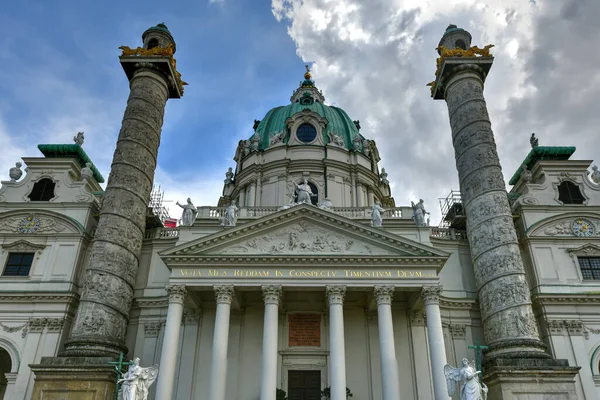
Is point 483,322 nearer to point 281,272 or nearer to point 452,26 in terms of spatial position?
point 281,272

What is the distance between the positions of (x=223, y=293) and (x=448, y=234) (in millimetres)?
12961

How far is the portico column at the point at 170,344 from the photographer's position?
63.4 ft

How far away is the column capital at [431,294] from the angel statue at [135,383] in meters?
11.7

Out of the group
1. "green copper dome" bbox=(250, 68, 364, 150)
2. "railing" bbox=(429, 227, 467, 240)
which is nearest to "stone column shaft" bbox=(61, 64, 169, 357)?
"green copper dome" bbox=(250, 68, 364, 150)

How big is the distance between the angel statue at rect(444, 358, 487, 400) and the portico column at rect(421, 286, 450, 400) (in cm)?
187

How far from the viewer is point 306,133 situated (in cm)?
3659

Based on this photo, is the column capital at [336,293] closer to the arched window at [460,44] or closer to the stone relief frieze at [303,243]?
the stone relief frieze at [303,243]

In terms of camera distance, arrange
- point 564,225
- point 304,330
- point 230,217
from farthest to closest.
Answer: point 564,225
point 230,217
point 304,330

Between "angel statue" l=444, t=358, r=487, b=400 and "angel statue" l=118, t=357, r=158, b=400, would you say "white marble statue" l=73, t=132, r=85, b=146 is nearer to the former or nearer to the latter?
"angel statue" l=118, t=357, r=158, b=400

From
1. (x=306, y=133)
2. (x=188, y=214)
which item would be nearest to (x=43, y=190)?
(x=188, y=214)

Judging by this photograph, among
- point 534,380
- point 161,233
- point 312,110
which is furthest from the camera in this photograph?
point 312,110

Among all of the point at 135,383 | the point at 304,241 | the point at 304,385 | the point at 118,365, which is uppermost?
the point at 304,241

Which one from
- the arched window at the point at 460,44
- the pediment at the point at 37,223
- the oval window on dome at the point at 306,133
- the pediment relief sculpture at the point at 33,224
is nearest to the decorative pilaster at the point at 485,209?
the arched window at the point at 460,44

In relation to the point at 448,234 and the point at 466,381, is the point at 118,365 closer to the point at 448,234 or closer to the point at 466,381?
the point at 466,381
